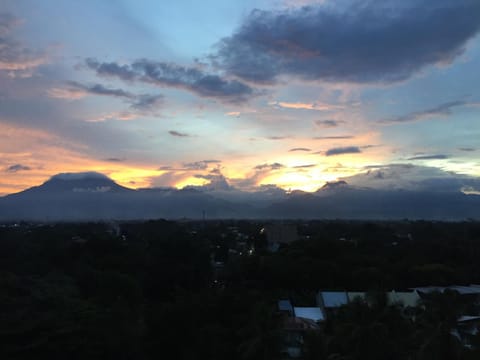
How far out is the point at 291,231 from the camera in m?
81.6

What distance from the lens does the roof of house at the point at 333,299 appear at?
30.6 metres

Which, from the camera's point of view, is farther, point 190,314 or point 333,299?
point 333,299

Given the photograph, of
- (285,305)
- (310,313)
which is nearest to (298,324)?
(310,313)

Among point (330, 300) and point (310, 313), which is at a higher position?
point (330, 300)

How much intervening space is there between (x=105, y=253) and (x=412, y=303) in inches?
1054

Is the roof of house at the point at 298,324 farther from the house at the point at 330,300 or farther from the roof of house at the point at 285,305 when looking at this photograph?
the house at the point at 330,300

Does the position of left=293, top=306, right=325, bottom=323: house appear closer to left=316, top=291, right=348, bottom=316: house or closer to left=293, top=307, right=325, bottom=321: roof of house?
left=293, top=307, right=325, bottom=321: roof of house

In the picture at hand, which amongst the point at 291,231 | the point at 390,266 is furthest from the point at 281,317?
the point at 291,231

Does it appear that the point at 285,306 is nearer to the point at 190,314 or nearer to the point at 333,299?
the point at 333,299

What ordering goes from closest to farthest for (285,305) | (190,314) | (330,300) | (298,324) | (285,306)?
(190,314), (298,324), (285,306), (285,305), (330,300)

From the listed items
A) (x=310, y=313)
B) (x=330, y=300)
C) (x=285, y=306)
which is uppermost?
(x=330, y=300)

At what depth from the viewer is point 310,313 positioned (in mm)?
29469

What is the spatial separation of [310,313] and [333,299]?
2.68 m

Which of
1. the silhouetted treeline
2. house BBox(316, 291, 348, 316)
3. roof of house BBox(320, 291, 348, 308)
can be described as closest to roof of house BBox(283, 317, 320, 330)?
the silhouetted treeline
